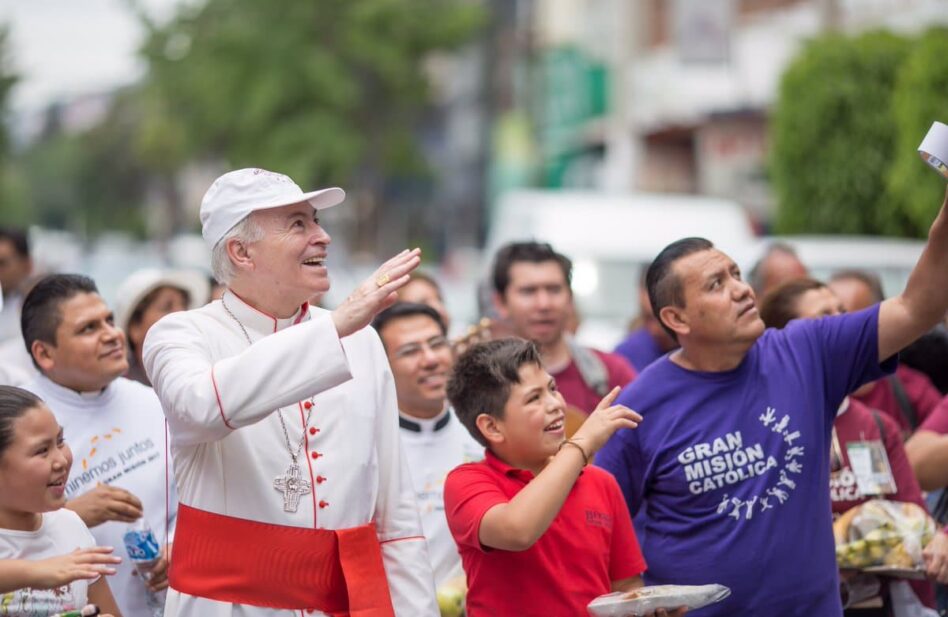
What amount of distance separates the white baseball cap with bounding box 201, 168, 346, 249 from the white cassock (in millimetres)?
202

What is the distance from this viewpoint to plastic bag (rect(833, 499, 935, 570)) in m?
4.81

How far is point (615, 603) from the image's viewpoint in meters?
3.88

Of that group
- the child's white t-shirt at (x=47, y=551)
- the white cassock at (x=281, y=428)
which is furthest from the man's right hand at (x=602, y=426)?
the child's white t-shirt at (x=47, y=551)

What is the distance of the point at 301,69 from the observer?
39344 millimetres

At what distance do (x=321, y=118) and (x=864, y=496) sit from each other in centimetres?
3545

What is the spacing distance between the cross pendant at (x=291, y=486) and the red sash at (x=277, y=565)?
0.06 metres

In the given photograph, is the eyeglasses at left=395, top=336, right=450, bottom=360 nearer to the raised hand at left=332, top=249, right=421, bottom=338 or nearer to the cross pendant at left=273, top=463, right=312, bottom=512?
the cross pendant at left=273, top=463, right=312, bottom=512

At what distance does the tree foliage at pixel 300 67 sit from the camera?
129ft

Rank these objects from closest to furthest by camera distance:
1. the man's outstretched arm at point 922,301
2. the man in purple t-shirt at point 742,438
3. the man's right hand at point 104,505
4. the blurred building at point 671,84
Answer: the man's outstretched arm at point 922,301, the man in purple t-shirt at point 742,438, the man's right hand at point 104,505, the blurred building at point 671,84

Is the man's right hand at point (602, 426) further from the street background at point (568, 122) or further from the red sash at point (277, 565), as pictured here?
the street background at point (568, 122)

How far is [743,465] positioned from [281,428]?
57.8 inches

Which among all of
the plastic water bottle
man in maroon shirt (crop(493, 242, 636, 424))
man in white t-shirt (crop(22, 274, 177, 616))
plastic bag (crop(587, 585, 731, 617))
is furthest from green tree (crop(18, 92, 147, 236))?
plastic bag (crop(587, 585, 731, 617))

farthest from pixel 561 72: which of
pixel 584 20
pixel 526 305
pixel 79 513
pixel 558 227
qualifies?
pixel 79 513

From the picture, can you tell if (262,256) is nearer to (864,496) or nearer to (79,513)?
(79,513)
